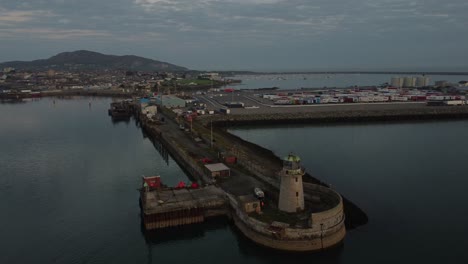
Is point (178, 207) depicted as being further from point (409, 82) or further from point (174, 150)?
point (409, 82)

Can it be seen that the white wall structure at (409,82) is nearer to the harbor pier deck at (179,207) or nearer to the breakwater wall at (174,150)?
the breakwater wall at (174,150)

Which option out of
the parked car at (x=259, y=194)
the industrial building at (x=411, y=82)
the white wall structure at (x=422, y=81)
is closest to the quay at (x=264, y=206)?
the parked car at (x=259, y=194)

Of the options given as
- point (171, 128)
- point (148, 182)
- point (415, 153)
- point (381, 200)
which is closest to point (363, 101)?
point (415, 153)

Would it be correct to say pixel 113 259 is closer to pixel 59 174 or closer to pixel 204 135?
pixel 59 174

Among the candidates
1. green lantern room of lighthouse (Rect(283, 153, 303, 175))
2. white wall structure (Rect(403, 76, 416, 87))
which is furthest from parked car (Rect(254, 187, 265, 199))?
white wall structure (Rect(403, 76, 416, 87))

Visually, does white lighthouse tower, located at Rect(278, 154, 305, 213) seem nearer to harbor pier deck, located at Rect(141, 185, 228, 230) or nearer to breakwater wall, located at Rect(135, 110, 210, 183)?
harbor pier deck, located at Rect(141, 185, 228, 230)

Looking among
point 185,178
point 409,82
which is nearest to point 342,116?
point 185,178
